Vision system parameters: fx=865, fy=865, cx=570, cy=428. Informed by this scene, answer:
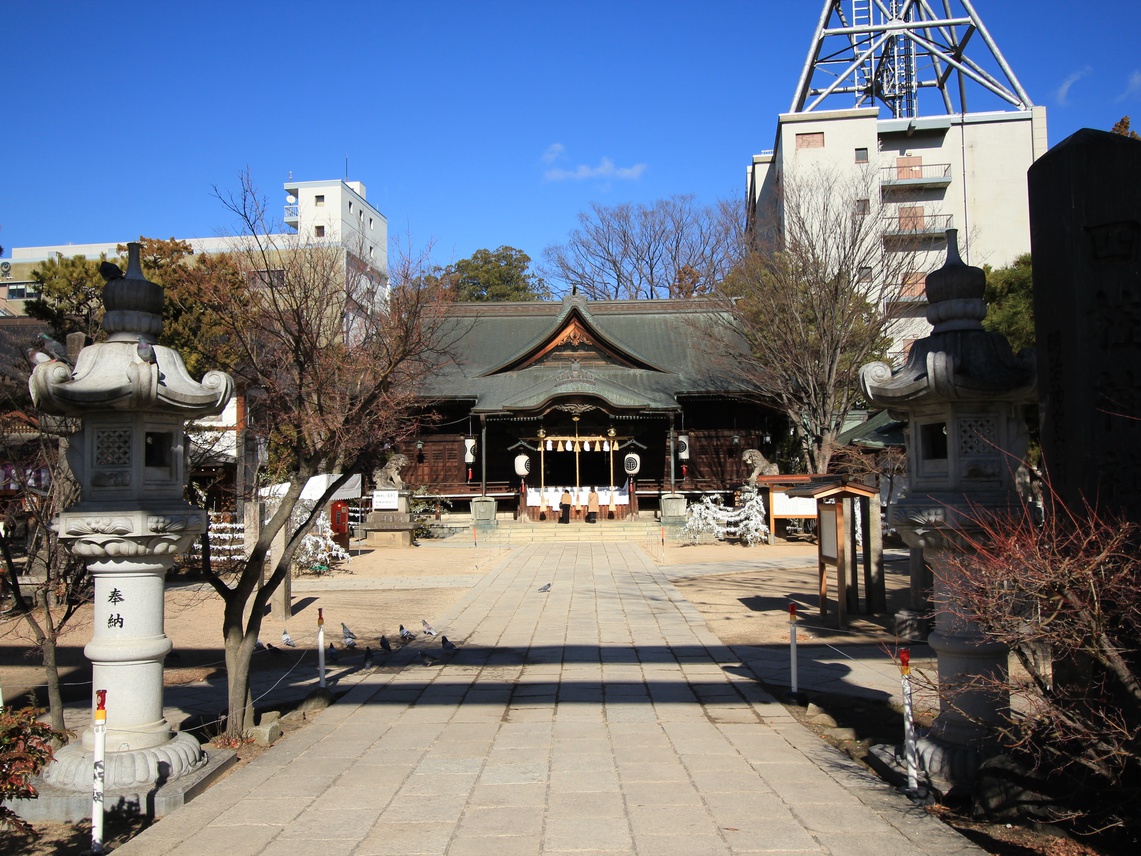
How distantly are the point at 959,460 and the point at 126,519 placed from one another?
18.8ft

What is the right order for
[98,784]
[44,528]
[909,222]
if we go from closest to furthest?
[98,784]
[44,528]
[909,222]

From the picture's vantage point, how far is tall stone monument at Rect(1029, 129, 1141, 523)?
4750mm

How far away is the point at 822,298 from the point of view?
23266 millimetres

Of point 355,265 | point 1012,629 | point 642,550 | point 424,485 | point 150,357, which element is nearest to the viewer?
point 1012,629

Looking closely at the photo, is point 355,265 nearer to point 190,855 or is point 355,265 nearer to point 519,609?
point 519,609

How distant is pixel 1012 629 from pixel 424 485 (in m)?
27.4

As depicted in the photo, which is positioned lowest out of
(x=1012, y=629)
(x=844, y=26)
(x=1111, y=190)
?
(x=1012, y=629)

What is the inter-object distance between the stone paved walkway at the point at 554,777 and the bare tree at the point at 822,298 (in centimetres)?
1491

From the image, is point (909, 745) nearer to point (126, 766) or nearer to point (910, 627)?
point (126, 766)

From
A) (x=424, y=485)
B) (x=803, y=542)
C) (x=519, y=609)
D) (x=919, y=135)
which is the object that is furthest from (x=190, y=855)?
(x=919, y=135)

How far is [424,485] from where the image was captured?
101 feet

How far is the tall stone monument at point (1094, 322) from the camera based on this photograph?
4750 millimetres

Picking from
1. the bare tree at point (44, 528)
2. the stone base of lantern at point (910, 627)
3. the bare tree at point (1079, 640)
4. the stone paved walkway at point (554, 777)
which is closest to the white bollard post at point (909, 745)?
the stone paved walkway at point (554, 777)

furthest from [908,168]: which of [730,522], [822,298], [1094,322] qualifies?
[1094,322]
